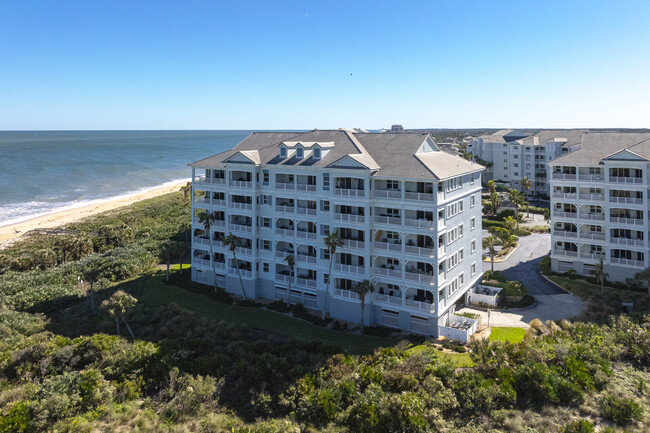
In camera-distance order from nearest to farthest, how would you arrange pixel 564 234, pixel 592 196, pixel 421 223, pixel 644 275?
pixel 421 223, pixel 644 275, pixel 592 196, pixel 564 234

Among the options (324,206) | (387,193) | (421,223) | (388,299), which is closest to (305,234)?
(324,206)

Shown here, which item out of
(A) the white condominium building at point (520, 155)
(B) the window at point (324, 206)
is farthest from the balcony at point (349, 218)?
(A) the white condominium building at point (520, 155)

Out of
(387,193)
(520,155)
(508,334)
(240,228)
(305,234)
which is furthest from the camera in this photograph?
(520,155)

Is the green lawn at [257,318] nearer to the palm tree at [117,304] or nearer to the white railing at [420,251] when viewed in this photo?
the white railing at [420,251]

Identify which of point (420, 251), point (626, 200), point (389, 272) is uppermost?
point (626, 200)

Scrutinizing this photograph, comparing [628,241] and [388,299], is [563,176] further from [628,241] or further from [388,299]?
[388,299]

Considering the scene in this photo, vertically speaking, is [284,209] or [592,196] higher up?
[592,196]

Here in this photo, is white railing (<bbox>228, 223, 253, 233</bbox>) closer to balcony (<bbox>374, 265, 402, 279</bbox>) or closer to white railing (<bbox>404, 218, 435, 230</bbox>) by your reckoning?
balcony (<bbox>374, 265, 402, 279</bbox>)
